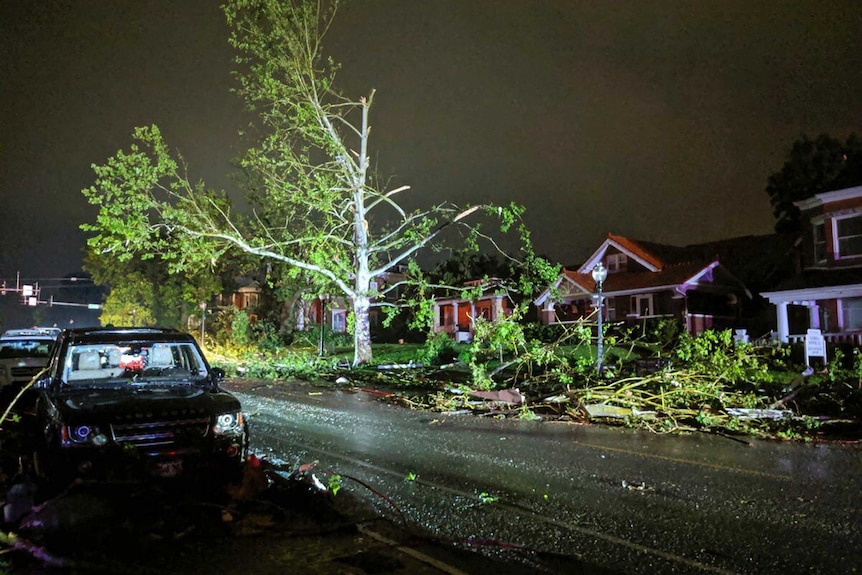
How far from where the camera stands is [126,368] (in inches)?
309

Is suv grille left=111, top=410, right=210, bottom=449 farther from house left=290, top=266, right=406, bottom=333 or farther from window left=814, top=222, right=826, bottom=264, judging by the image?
house left=290, top=266, right=406, bottom=333

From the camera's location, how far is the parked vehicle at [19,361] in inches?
517

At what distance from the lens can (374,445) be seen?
9852mm

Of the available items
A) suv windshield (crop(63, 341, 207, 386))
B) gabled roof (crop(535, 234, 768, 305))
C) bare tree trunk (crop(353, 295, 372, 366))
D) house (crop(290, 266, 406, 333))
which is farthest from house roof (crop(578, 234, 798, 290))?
suv windshield (crop(63, 341, 207, 386))

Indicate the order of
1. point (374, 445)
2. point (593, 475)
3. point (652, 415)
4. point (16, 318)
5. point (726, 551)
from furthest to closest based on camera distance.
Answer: point (16, 318), point (652, 415), point (374, 445), point (593, 475), point (726, 551)

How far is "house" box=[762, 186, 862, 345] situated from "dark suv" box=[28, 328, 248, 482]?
991 inches

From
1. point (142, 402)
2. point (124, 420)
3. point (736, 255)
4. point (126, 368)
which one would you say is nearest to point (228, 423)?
point (142, 402)

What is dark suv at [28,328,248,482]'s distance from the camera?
18.7ft

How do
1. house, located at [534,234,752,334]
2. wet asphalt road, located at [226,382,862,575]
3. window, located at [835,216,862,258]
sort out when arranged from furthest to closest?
house, located at [534,234,752,334] → window, located at [835,216,862,258] → wet asphalt road, located at [226,382,862,575]

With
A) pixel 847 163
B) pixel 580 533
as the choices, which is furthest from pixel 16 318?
pixel 580 533

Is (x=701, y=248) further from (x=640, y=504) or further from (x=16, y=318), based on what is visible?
(x=16, y=318)

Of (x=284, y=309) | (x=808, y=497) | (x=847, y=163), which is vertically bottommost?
(x=808, y=497)

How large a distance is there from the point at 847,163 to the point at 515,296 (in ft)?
76.7

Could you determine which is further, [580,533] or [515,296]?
[515,296]
